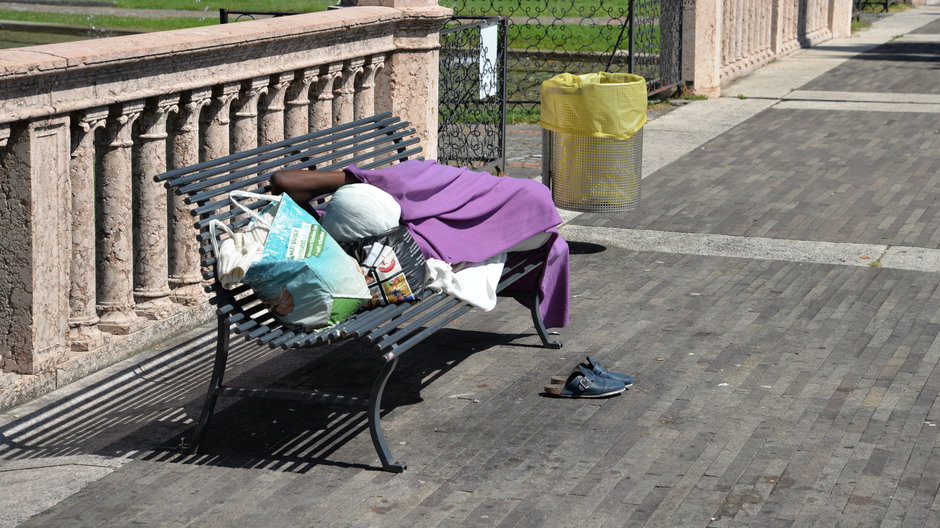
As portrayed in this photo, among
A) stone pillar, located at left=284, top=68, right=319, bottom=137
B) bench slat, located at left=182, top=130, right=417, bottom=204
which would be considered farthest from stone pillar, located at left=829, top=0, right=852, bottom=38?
bench slat, located at left=182, top=130, right=417, bottom=204

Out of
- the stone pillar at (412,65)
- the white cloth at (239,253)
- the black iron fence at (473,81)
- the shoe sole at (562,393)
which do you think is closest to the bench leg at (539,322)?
the shoe sole at (562,393)

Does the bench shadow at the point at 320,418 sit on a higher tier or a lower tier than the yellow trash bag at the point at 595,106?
lower

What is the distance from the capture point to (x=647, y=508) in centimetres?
457

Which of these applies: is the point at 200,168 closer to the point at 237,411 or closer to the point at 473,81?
the point at 237,411

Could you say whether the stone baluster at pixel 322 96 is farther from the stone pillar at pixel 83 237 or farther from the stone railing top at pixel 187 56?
the stone pillar at pixel 83 237

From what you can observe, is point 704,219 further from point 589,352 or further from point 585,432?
point 585,432

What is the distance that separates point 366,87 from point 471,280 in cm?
273

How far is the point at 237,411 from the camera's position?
5629mm

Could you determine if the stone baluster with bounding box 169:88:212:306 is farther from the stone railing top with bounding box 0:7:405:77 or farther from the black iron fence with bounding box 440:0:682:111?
the black iron fence with bounding box 440:0:682:111

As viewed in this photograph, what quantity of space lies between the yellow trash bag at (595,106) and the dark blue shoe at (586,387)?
2.66m

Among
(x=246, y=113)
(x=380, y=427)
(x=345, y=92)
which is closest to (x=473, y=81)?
(x=345, y=92)

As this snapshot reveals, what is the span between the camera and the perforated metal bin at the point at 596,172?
8.21 m

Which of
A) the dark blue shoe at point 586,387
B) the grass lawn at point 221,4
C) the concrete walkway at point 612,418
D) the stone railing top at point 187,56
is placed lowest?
the concrete walkway at point 612,418

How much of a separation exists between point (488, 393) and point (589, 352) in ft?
2.53
